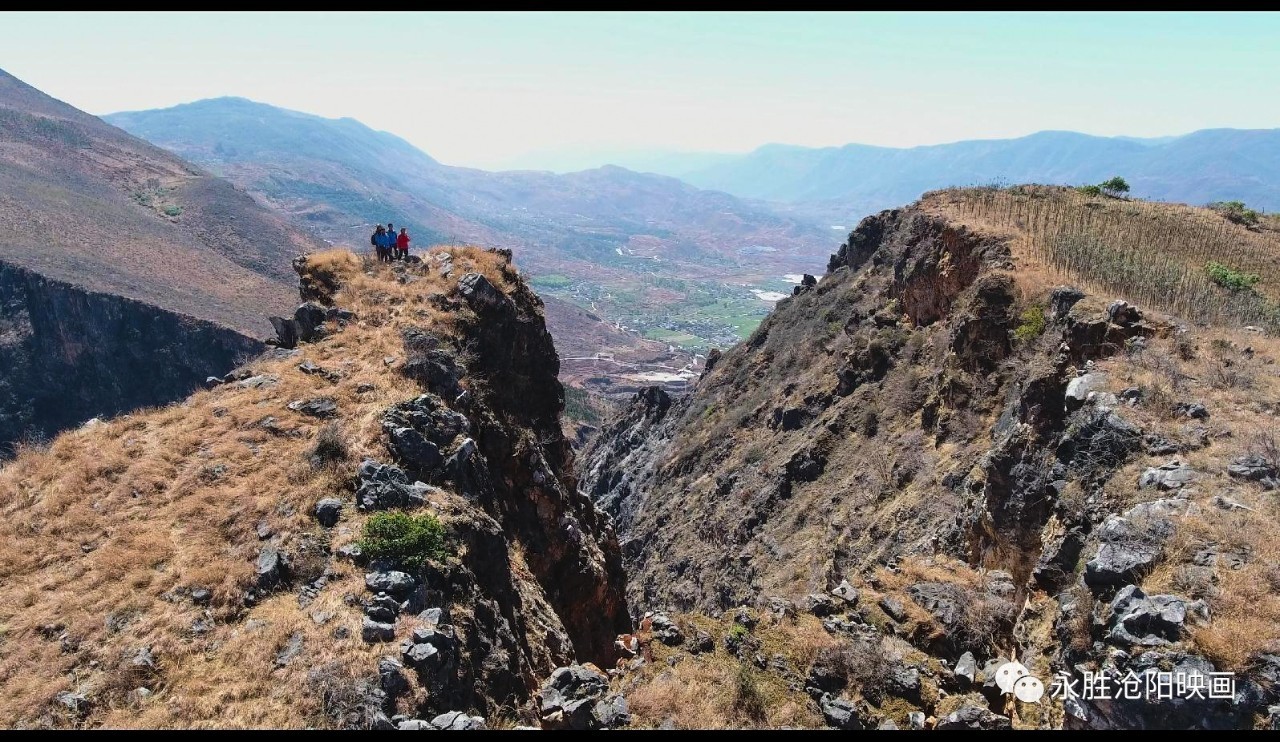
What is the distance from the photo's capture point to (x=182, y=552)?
11.9 meters

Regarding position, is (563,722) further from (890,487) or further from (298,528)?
(890,487)

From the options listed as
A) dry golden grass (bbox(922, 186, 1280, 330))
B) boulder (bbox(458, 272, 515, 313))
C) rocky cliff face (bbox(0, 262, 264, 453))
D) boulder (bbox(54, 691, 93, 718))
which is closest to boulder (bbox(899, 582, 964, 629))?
dry golden grass (bbox(922, 186, 1280, 330))

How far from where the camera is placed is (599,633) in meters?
20.1

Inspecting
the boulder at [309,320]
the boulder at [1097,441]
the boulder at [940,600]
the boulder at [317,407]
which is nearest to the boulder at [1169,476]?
the boulder at [1097,441]

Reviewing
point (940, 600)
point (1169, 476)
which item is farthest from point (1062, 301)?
point (940, 600)

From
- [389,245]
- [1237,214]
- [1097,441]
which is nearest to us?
[1097,441]

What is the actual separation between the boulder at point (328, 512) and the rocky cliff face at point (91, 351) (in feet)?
253

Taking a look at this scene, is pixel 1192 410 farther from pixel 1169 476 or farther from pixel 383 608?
pixel 383 608

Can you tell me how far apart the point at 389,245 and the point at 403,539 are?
1395 centimetres

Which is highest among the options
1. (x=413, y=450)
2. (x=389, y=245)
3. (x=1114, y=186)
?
(x=1114, y=186)

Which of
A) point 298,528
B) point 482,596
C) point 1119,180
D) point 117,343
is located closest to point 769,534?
point 482,596

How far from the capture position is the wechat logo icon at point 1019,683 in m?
9.82

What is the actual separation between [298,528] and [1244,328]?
23.5 m

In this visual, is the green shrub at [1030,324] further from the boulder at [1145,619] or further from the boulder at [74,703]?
the boulder at [74,703]
